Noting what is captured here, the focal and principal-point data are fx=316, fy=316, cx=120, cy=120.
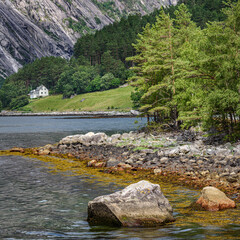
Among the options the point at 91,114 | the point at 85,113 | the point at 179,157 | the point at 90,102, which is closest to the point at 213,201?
the point at 179,157

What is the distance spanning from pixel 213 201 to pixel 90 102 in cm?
14431

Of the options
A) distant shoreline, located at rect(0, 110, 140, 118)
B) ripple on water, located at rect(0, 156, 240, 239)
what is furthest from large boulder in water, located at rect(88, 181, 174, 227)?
distant shoreline, located at rect(0, 110, 140, 118)

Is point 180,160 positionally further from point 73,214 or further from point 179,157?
point 73,214

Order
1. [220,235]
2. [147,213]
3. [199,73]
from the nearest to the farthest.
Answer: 1. [220,235]
2. [147,213]
3. [199,73]

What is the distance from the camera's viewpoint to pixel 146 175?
2136cm

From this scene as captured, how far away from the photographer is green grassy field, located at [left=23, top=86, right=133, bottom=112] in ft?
474

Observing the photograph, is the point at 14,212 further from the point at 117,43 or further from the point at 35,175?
the point at 117,43

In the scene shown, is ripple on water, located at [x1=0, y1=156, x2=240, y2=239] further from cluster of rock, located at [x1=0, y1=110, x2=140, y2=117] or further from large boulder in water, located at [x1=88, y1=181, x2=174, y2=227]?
cluster of rock, located at [x1=0, y1=110, x2=140, y2=117]

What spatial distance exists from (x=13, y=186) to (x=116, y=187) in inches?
245

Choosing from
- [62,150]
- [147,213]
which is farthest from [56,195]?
[62,150]

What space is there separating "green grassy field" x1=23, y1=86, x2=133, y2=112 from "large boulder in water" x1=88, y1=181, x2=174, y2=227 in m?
125

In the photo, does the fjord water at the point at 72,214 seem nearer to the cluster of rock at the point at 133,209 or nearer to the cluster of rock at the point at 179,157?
the cluster of rock at the point at 133,209

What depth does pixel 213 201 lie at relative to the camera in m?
13.4

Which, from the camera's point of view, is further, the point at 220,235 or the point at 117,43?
the point at 117,43
